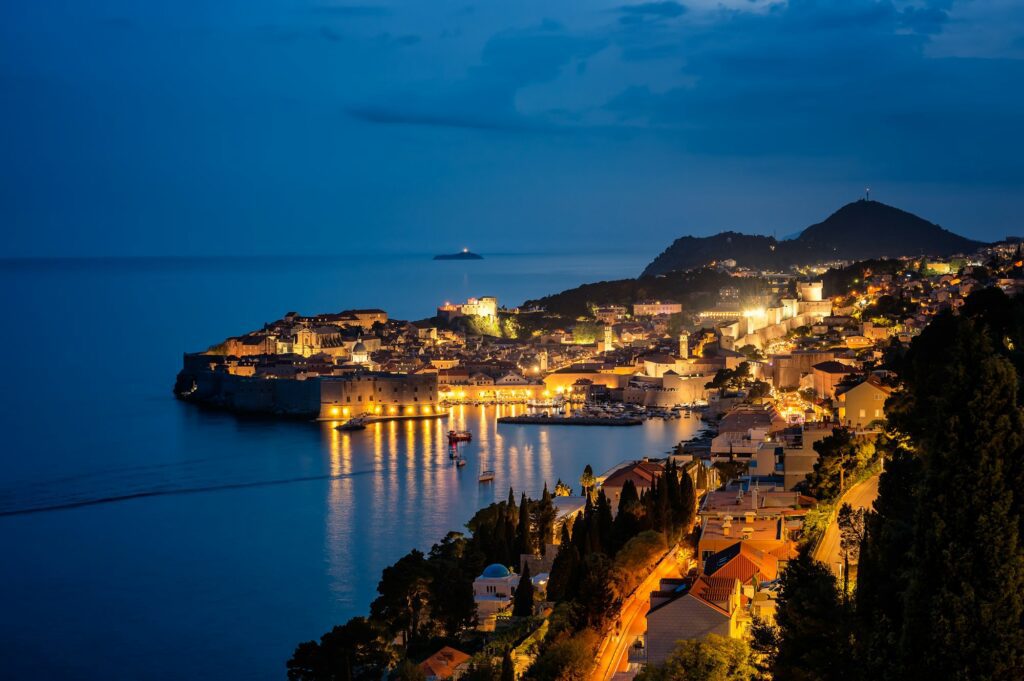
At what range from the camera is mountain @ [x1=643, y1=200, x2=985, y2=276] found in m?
55.8

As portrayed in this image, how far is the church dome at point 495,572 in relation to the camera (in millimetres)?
8312

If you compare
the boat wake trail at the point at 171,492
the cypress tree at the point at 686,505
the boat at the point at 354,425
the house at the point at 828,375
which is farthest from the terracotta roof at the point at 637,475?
the boat at the point at 354,425

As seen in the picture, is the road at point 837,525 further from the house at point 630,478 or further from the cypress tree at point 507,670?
the house at point 630,478

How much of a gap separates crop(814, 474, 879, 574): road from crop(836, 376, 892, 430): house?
235 centimetres

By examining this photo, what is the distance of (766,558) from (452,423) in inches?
596

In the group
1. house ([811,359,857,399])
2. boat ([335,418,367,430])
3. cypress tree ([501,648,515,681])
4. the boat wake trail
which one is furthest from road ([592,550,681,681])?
boat ([335,418,367,430])

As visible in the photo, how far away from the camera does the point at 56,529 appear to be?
12750 mm

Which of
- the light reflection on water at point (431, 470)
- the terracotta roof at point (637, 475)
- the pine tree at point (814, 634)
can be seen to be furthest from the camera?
the light reflection on water at point (431, 470)

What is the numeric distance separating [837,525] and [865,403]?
13.0 ft

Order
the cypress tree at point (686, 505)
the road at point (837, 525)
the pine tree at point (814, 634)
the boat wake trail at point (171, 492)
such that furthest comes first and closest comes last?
the boat wake trail at point (171, 492) → the cypress tree at point (686, 505) → the road at point (837, 525) → the pine tree at point (814, 634)

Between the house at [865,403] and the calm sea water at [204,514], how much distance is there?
12.6 feet

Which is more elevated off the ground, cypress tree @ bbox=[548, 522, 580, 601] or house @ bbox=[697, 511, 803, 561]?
house @ bbox=[697, 511, 803, 561]

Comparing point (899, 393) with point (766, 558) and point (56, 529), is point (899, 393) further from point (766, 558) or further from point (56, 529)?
point (56, 529)

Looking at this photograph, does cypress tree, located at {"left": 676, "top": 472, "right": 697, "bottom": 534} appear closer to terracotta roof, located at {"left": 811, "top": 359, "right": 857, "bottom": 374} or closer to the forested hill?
terracotta roof, located at {"left": 811, "top": 359, "right": 857, "bottom": 374}
